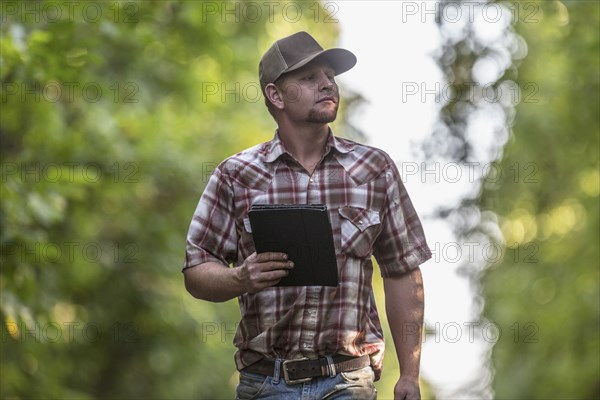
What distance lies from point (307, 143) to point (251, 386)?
0.99 metres

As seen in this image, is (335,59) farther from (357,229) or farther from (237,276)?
(237,276)

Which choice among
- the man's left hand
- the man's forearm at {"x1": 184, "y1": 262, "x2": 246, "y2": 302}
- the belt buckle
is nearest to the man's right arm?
the man's forearm at {"x1": 184, "y1": 262, "x2": 246, "y2": 302}

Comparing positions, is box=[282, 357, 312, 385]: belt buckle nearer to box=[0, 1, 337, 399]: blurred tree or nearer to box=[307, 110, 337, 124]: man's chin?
box=[307, 110, 337, 124]: man's chin

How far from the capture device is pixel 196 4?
407 inches

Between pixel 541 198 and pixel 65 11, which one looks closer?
pixel 65 11

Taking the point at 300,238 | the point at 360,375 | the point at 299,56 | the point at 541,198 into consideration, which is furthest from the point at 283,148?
the point at 541,198

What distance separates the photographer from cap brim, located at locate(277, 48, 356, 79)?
4812 millimetres

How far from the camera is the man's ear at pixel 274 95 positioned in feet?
16.3

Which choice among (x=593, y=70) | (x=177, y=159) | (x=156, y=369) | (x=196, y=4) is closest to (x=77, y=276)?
(x=177, y=159)

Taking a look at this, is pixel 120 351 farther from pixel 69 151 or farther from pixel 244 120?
pixel 69 151

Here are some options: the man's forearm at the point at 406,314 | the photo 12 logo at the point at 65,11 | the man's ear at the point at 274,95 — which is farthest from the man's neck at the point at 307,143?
the photo 12 logo at the point at 65,11

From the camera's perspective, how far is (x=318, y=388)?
4.67m

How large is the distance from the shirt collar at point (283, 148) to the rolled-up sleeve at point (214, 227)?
0.66ft

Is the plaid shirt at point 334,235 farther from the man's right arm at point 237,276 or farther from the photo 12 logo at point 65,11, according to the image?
the photo 12 logo at point 65,11
